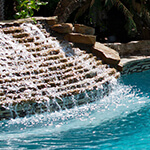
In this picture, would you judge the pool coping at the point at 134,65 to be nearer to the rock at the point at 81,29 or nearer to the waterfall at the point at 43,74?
the waterfall at the point at 43,74

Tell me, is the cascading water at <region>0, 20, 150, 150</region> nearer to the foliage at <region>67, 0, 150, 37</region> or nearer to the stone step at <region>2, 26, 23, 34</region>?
the stone step at <region>2, 26, 23, 34</region>

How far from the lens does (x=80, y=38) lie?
8.11m

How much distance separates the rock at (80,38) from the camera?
809cm

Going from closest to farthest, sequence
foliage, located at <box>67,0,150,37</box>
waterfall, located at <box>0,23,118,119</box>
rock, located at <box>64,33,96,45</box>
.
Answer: waterfall, located at <box>0,23,118,119</box>
rock, located at <box>64,33,96,45</box>
foliage, located at <box>67,0,150,37</box>

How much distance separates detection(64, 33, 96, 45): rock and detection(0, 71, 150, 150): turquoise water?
78.1 inches

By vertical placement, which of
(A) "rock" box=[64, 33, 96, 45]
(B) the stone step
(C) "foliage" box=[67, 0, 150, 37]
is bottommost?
(A) "rock" box=[64, 33, 96, 45]

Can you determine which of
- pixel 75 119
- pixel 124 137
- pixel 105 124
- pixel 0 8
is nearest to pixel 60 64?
pixel 75 119

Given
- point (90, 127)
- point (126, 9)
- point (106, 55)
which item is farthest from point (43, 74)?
point (126, 9)

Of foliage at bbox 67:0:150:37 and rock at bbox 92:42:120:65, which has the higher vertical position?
foliage at bbox 67:0:150:37

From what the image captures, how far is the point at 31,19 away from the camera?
8.02 metres

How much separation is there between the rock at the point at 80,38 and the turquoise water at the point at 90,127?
198cm

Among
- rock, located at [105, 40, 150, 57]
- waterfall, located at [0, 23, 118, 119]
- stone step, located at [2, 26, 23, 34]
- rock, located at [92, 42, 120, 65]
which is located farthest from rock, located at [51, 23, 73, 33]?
rock, located at [105, 40, 150, 57]

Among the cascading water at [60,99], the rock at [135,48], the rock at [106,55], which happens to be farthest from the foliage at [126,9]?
the cascading water at [60,99]

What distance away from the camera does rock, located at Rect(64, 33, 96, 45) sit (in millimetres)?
8086
